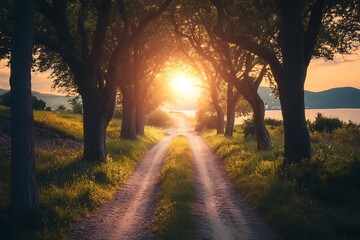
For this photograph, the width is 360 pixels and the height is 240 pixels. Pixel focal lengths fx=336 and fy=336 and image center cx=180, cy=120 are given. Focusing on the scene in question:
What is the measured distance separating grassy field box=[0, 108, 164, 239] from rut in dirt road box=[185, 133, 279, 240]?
11.6 feet

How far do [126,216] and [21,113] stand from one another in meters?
4.35

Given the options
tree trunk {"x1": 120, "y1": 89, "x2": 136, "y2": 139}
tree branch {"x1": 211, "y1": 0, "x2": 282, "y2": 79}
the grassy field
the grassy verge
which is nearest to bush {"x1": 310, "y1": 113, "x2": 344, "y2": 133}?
tree trunk {"x1": 120, "y1": 89, "x2": 136, "y2": 139}

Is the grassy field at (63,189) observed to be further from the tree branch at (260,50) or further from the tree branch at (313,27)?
the tree branch at (313,27)

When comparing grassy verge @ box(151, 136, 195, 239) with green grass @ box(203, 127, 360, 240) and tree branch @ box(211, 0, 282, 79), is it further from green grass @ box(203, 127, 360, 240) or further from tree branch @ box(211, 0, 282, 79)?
tree branch @ box(211, 0, 282, 79)

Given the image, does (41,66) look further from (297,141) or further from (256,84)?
(297,141)

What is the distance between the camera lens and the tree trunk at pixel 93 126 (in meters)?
17.8

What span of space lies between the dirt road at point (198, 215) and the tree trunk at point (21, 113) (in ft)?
5.90

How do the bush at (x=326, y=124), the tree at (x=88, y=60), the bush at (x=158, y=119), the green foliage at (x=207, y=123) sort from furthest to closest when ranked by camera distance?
1. the bush at (x=158, y=119)
2. the green foliage at (x=207, y=123)
3. the bush at (x=326, y=124)
4. the tree at (x=88, y=60)

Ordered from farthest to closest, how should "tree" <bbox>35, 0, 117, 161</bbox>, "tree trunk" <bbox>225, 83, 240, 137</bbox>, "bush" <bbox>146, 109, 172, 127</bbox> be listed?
"bush" <bbox>146, 109, 172, 127</bbox>, "tree trunk" <bbox>225, 83, 240, 137</bbox>, "tree" <bbox>35, 0, 117, 161</bbox>

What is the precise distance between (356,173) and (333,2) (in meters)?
8.86

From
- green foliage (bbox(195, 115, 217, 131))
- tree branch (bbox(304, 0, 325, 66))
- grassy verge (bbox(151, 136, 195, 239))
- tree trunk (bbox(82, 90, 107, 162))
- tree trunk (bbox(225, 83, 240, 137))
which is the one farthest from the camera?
green foliage (bbox(195, 115, 217, 131))

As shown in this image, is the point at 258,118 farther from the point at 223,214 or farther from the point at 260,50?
the point at 223,214

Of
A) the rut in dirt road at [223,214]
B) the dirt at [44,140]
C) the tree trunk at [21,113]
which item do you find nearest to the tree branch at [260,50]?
the rut in dirt road at [223,214]

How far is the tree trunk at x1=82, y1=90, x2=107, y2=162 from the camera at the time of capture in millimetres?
17750
